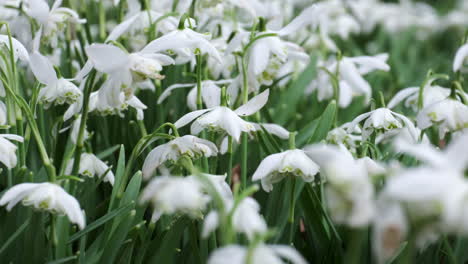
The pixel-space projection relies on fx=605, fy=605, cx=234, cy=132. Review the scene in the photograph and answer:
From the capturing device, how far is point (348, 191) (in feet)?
2.22

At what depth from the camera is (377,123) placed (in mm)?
1373

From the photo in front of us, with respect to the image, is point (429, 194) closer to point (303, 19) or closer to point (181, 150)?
point (181, 150)

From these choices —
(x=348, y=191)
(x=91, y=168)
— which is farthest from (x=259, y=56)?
(x=348, y=191)

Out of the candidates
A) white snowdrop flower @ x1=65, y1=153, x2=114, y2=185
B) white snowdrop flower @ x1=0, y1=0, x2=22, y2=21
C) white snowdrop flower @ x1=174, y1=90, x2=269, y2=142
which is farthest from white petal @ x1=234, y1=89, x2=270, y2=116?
white snowdrop flower @ x1=0, y1=0, x2=22, y2=21

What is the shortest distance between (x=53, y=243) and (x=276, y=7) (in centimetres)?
211

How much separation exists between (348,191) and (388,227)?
6cm

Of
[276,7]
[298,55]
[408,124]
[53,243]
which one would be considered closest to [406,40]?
A: [276,7]

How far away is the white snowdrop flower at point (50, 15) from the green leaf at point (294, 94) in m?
0.73

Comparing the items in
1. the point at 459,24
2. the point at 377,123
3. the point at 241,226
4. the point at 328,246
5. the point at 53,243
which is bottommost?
the point at 459,24

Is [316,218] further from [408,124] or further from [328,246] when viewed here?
[408,124]

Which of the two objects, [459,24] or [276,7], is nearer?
[276,7]

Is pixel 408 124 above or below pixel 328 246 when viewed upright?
above

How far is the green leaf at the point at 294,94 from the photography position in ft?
6.70

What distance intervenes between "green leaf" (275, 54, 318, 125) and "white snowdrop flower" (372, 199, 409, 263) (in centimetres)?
132
